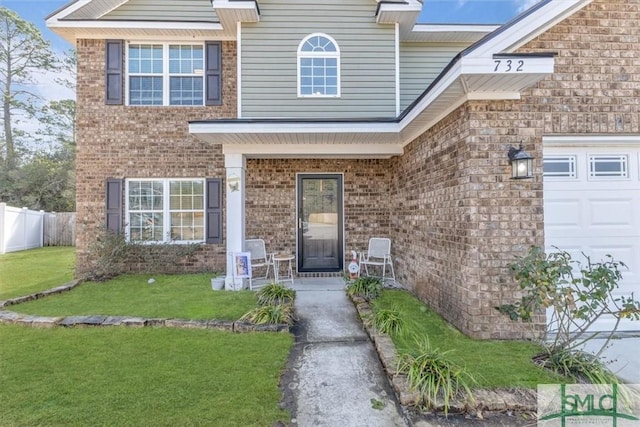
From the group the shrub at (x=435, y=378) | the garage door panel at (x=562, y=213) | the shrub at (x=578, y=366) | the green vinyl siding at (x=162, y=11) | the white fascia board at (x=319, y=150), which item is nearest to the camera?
the shrub at (x=435, y=378)

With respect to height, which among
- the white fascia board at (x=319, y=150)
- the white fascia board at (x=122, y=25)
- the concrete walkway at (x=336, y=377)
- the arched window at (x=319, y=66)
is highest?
the white fascia board at (x=122, y=25)

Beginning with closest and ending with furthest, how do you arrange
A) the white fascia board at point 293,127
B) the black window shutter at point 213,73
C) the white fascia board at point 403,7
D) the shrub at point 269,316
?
the shrub at point 269,316 < the white fascia board at point 293,127 < the white fascia board at point 403,7 < the black window shutter at point 213,73

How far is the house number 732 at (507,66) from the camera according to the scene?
3.41 m

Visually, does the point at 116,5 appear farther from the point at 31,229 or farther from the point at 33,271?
the point at 31,229

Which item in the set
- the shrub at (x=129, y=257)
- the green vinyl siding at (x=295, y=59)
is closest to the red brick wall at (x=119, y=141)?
the shrub at (x=129, y=257)

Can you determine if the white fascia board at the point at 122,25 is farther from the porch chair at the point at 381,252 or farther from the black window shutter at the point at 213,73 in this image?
the porch chair at the point at 381,252

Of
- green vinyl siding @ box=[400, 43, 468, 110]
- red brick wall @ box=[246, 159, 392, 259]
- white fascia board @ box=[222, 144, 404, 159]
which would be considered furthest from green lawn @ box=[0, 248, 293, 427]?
green vinyl siding @ box=[400, 43, 468, 110]

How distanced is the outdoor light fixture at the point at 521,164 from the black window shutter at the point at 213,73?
21.0 feet

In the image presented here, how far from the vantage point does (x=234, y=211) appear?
21.1ft

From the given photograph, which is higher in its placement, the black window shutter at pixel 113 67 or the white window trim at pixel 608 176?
the black window shutter at pixel 113 67

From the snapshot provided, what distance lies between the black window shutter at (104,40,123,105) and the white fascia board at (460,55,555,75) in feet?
24.9

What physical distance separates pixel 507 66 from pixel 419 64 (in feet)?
17.8

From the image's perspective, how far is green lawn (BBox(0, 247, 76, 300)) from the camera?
666cm

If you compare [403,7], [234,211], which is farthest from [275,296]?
[403,7]
